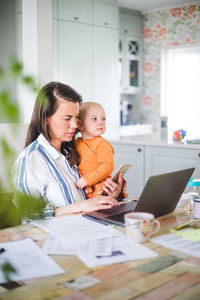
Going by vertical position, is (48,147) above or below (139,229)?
above

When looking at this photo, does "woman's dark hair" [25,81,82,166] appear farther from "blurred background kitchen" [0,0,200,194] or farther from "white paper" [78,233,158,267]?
"blurred background kitchen" [0,0,200,194]

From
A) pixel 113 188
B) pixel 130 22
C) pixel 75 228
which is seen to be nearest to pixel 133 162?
pixel 113 188

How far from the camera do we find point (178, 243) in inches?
47.0

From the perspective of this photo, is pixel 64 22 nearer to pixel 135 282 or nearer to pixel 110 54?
pixel 110 54

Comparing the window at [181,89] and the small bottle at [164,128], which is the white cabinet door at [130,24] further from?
the small bottle at [164,128]

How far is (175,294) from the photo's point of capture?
0.87m

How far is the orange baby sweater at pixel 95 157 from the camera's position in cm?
207

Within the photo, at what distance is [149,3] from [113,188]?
4.72m

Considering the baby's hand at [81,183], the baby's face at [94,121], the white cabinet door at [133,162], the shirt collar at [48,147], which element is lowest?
the white cabinet door at [133,162]

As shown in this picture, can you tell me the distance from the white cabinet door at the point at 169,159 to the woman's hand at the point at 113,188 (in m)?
1.77

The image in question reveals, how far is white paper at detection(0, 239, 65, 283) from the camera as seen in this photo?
964 mm

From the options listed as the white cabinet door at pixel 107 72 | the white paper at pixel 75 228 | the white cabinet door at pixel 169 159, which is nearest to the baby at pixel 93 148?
the white paper at pixel 75 228

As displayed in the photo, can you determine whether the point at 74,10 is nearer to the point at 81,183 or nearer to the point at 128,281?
the point at 81,183

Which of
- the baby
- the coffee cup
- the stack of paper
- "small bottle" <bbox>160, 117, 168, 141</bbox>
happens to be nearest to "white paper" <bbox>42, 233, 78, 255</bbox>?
the stack of paper
